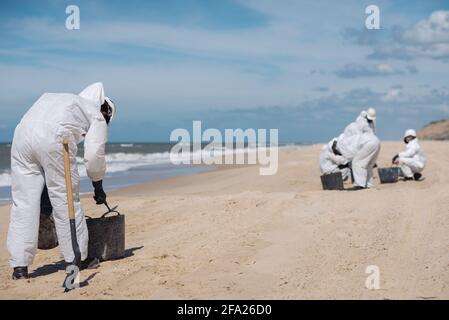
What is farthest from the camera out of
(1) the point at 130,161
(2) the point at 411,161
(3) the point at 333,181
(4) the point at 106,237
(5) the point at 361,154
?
(1) the point at 130,161

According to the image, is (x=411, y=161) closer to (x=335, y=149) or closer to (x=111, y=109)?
(x=335, y=149)

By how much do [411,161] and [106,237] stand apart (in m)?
9.58

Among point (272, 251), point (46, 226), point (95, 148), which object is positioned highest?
point (95, 148)

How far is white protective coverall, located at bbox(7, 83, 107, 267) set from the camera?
5586 mm

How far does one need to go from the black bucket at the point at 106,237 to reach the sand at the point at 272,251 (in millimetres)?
154

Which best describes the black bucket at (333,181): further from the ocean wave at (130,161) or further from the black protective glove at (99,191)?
the ocean wave at (130,161)

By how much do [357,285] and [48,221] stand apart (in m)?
3.09

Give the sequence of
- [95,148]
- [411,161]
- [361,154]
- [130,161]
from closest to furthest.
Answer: [95,148] → [361,154] → [411,161] → [130,161]

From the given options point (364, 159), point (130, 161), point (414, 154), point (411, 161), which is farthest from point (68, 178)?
point (130, 161)

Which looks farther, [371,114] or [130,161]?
[130,161]

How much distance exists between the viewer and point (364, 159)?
12.7 metres

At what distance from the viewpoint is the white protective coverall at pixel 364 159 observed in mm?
12625

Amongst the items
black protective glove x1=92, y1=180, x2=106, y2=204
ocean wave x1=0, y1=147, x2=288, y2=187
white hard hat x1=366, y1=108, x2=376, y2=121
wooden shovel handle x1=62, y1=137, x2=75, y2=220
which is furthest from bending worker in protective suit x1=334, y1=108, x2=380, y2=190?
ocean wave x1=0, y1=147, x2=288, y2=187

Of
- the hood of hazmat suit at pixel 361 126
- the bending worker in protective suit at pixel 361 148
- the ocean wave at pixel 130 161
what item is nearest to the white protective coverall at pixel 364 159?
the bending worker in protective suit at pixel 361 148
